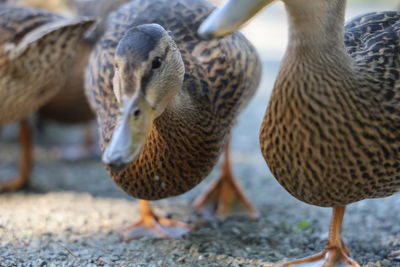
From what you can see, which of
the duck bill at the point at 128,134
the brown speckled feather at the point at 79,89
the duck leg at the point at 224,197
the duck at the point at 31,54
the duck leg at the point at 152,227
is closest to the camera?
the duck bill at the point at 128,134

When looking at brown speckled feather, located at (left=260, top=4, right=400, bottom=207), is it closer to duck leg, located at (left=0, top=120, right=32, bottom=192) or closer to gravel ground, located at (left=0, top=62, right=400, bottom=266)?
gravel ground, located at (left=0, top=62, right=400, bottom=266)

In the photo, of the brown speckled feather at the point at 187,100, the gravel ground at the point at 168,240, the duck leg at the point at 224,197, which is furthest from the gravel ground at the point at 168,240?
the brown speckled feather at the point at 187,100

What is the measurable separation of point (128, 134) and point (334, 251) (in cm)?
146

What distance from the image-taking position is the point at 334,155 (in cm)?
270

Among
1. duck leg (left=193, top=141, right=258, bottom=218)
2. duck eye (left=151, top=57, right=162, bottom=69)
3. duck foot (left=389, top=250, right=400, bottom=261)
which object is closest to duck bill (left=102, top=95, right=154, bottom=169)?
duck eye (left=151, top=57, right=162, bottom=69)

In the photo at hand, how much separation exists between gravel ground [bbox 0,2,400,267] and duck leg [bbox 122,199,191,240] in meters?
0.08

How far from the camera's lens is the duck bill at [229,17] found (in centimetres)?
228

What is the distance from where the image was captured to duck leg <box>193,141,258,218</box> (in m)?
4.48

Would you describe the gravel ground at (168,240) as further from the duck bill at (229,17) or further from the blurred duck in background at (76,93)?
the duck bill at (229,17)

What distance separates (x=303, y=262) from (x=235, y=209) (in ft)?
4.18

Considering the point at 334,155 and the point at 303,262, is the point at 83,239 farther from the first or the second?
the point at 334,155

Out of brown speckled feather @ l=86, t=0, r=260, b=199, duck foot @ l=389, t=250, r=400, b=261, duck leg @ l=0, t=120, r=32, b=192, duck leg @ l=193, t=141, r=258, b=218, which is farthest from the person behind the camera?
duck leg @ l=0, t=120, r=32, b=192

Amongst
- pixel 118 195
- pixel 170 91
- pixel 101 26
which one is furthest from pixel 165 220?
pixel 101 26

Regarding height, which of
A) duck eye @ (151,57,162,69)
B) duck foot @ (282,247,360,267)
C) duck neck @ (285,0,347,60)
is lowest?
duck foot @ (282,247,360,267)
